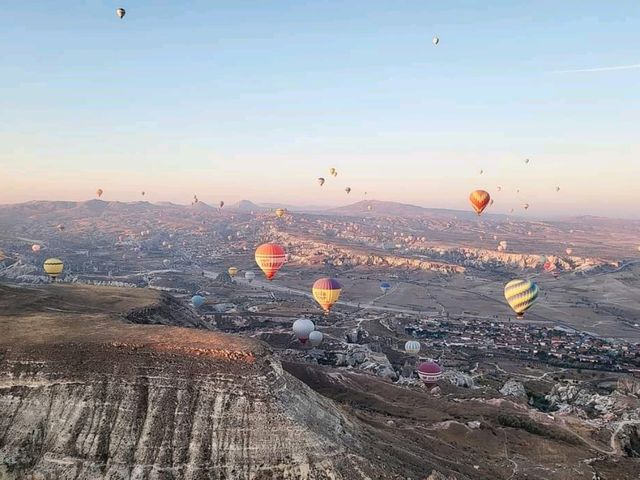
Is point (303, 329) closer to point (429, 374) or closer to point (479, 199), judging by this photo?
point (429, 374)

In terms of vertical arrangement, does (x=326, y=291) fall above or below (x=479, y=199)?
below

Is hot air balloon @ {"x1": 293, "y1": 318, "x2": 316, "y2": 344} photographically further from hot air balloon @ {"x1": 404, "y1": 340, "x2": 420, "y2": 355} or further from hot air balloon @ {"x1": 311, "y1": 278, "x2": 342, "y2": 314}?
hot air balloon @ {"x1": 404, "y1": 340, "x2": 420, "y2": 355}

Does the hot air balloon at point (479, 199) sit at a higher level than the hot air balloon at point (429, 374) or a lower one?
higher

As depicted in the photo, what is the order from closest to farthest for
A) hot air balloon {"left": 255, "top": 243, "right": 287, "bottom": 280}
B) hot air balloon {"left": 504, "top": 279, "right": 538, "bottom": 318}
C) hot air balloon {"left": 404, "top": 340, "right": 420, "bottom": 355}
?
hot air balloon {"left": 504, "top": 279, "right": 538, "bottom": 318} → hot air balloon {"left": 255, "top": 243, "right": 287, "bottom": 280} → hot air balloon {"left": 404, "top": 340, "right": 420, "bottom": 355}

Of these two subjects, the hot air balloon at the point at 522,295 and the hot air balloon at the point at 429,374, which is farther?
the hot air balloon at the point at 522,295

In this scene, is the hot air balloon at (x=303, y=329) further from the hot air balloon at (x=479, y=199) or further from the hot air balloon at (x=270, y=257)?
the hot air balloon at (x=479, y=199)

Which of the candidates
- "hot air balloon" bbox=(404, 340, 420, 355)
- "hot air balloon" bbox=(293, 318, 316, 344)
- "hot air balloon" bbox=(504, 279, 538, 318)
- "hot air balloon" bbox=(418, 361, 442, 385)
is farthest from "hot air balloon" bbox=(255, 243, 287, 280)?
"hot air balloon" bbox=(504, 279, 538, 318)

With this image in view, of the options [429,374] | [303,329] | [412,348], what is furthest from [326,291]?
[412,348]

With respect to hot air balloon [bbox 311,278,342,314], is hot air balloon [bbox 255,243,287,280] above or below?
above

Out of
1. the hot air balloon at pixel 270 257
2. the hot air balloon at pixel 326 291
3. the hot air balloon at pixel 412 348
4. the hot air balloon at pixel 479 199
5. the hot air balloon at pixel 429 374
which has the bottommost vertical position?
the hot air balloon at pixel 412 348

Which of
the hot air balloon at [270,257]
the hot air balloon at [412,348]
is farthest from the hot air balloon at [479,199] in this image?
the hot air balloon at [270,257]
